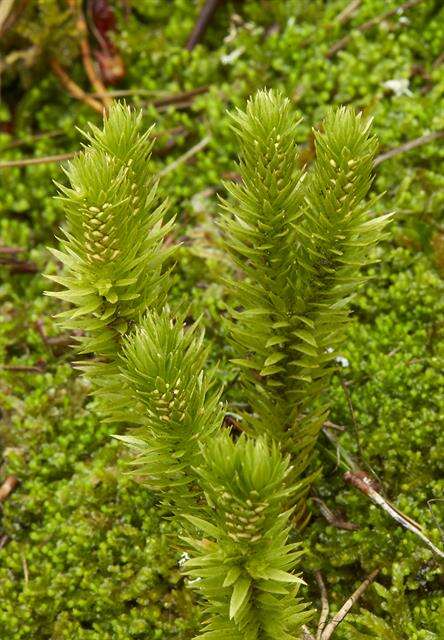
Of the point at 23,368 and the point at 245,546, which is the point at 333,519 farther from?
the point at 23,368

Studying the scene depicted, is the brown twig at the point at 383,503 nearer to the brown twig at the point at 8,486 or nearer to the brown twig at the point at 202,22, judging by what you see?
the brown twig at the point at 8,486

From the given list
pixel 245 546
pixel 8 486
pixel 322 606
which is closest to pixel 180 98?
pixel 8 486

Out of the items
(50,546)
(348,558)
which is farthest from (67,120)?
(348,558)

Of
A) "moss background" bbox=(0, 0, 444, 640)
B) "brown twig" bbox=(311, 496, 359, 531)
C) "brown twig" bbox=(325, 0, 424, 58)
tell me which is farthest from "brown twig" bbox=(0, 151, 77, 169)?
"brown twig" bbox=(311, 496, 359, 531)

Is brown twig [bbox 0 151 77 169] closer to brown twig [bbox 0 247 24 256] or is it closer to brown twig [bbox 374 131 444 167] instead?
brown twig [bbox 0 247 24 256]

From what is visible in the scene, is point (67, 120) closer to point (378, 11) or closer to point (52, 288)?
point (52, 288)
